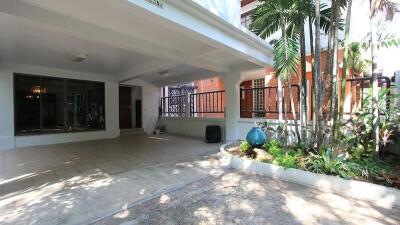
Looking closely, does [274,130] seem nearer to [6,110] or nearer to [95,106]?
[95,106]

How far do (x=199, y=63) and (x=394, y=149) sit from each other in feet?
16.1

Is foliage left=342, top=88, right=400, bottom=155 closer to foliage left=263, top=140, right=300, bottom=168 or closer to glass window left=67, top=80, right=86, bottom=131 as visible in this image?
foliage left=263, top=140, right=300, bottom=168

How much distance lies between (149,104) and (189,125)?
278cm

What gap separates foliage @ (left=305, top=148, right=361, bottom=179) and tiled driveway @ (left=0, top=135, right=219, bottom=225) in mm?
1934

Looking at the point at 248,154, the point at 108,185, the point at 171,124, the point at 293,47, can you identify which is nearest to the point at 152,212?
the point at 108,185

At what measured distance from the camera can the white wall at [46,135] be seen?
7.29 m

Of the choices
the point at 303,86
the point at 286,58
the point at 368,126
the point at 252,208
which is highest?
the point at 286,58

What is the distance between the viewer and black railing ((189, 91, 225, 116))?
9.47m

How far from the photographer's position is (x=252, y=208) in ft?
9.39

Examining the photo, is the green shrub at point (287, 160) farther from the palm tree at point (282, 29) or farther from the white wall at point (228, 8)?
the white wall at point (228, 8)

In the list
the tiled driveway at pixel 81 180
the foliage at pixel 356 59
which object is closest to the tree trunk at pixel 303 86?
the foliage at pixel 356 59

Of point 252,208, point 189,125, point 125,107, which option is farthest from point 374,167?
point 125,107

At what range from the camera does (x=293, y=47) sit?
179 inches

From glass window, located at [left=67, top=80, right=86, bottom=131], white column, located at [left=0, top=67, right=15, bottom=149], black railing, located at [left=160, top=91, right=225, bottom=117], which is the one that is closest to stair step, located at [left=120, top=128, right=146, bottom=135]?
black railing, located at [left=160, top=91, right=225, bottom=117]
